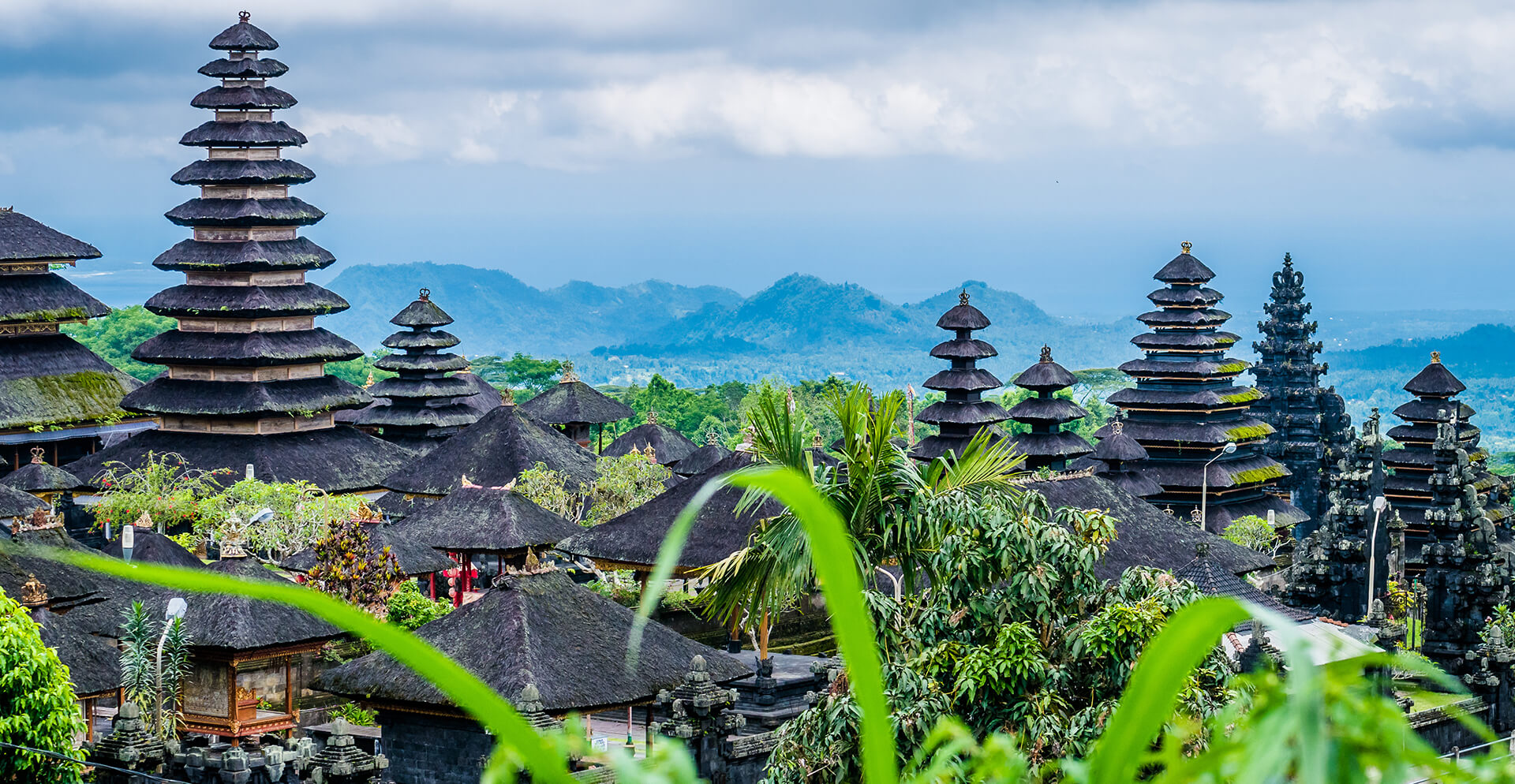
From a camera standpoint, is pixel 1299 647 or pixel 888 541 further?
pixel 888 541

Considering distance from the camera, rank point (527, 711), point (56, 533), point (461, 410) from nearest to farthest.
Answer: point (527, 711) < point (56, 533) < point (461, 410)

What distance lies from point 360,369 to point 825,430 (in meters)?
29.7

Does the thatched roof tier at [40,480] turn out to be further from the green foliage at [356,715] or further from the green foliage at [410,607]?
the green foliage at [356,715]

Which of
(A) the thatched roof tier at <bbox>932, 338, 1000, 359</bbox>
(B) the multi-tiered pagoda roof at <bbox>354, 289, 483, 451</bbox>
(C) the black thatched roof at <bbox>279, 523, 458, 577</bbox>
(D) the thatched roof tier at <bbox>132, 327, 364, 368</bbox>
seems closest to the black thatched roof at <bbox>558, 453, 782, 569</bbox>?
(C) the black thatched roof at <bbox>279, 523, 458, 577</bbox>

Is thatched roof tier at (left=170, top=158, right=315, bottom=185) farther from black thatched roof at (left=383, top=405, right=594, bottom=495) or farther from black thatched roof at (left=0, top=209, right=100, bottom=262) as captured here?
black thatched roof at (left=383, top=405, right=594, bottom=495)

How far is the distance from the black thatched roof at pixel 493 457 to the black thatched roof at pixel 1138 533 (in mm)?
12297

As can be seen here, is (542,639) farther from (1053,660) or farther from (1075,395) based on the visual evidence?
(1075,395)

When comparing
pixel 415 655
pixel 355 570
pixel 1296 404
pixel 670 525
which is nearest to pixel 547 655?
pixel 355 570

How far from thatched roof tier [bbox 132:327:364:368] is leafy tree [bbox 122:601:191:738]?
21.2 meters

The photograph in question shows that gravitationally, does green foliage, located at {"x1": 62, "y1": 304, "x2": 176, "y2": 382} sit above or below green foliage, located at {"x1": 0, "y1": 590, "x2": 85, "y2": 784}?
above

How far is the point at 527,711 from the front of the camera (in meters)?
19.5

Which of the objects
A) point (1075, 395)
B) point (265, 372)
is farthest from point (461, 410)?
point (1075, 395)

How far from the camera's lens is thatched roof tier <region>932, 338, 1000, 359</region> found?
41.8 m

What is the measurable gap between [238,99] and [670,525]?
21.2m
